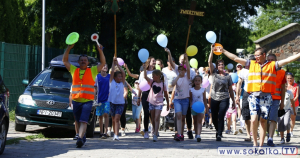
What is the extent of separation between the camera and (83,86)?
8.90 meters

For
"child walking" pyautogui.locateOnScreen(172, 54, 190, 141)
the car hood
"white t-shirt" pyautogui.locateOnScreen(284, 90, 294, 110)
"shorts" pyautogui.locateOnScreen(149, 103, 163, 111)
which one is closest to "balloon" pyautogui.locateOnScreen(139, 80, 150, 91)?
"shorts" pyautogui.locateOnScreen(149, 103, 163, 111)

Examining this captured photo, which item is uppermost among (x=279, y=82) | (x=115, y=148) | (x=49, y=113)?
(x=279, y=82)

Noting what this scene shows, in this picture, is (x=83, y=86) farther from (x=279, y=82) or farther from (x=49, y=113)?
(x=279, y=82)

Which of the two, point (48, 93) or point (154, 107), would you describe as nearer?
point (154, 107)

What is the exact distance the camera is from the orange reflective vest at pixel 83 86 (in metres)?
8.88

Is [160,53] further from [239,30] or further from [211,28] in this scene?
[239,30]

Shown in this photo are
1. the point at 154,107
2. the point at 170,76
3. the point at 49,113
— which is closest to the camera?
the point at 49,113

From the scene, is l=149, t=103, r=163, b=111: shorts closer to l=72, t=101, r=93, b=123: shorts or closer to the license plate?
the license plate

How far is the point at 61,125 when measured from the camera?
10.8m

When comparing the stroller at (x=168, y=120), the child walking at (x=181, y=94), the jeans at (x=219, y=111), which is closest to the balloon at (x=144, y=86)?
the child walking at (x=181, y=94)

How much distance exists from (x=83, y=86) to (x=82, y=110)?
45 cm

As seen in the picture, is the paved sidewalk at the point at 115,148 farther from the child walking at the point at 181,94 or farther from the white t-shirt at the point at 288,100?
the white t-shirt at the point at 288,100

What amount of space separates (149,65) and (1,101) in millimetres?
4675

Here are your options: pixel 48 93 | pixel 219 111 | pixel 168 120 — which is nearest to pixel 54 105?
pixel 48 93
